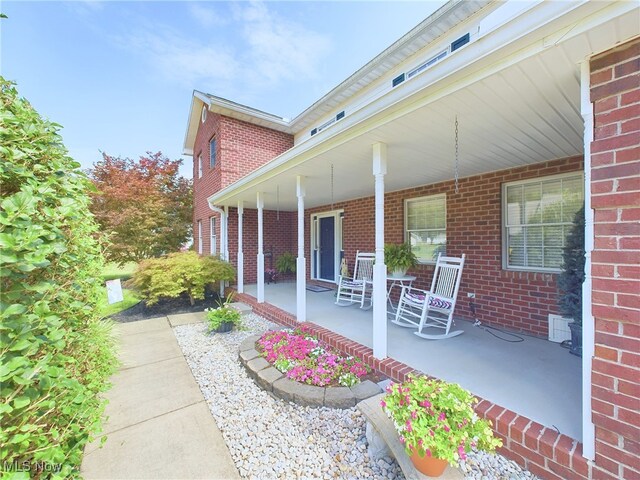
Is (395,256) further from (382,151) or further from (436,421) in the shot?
(436,421)

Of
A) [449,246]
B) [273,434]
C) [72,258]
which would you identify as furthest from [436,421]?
[449,246]

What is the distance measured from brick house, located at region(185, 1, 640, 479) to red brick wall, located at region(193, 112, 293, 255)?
1459 millimetres

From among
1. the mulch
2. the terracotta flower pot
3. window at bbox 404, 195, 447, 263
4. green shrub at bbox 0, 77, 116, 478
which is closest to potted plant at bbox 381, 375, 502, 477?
the terracotta flower pot

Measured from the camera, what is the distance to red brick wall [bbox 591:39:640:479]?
1.53 m

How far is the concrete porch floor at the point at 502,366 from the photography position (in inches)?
88.9

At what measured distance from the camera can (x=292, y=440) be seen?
2.31 metres

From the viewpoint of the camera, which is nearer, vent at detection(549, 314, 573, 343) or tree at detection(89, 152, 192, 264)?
vent at detection(549, 314, 573, 343)

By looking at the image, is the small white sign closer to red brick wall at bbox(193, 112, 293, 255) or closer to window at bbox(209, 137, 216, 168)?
red brick wall at bbox(193, 112, 293, 255)

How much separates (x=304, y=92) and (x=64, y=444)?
10.3 metres

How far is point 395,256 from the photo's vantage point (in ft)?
16.7

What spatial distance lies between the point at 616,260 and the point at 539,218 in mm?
2979

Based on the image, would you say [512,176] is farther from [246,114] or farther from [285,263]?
[246,114]

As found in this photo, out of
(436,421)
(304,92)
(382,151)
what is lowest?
(436,421)

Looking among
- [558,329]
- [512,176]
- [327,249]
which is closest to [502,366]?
[558,329]
